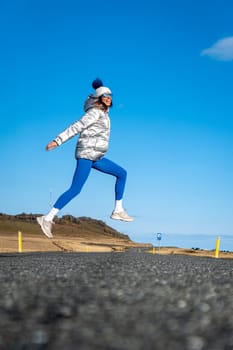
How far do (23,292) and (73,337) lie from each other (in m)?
0.86

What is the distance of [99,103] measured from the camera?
332 inches

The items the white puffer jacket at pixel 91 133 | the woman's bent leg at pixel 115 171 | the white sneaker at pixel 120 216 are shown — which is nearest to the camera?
the white puffer jacket at pixel 91 133

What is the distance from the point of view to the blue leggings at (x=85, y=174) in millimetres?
7824

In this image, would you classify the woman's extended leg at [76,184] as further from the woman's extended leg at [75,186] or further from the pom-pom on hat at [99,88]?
the pom-pom on hat at [99,88]

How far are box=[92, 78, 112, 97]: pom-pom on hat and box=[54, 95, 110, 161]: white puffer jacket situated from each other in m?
0.32

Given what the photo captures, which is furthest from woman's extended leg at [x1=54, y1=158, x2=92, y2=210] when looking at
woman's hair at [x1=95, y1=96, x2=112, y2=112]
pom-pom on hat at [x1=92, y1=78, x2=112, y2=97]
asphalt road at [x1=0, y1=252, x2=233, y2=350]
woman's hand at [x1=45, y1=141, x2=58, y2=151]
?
asphalt road at [x1=0, y1=252, x2=233, y2=350]

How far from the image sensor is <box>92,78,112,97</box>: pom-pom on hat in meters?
8.41

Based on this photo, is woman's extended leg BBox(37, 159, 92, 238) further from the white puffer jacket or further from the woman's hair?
the woman's hair

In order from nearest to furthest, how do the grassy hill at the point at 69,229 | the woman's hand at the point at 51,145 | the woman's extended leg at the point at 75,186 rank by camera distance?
the woman's hand at the point at 51,145, the woman's extended leg at the point at 75,186, the grassy hill at the point at 69,229

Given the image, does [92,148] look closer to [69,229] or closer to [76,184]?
[76,184]

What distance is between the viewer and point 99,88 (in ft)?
27.9

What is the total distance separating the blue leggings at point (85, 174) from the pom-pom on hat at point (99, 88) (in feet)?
4.32

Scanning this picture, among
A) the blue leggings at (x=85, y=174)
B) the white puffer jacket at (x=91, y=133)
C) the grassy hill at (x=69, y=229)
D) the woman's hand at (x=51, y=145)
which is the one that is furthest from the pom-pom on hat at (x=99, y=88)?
the grassy hill at (x=69, y=229)

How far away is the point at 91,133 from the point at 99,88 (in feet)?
3.19
